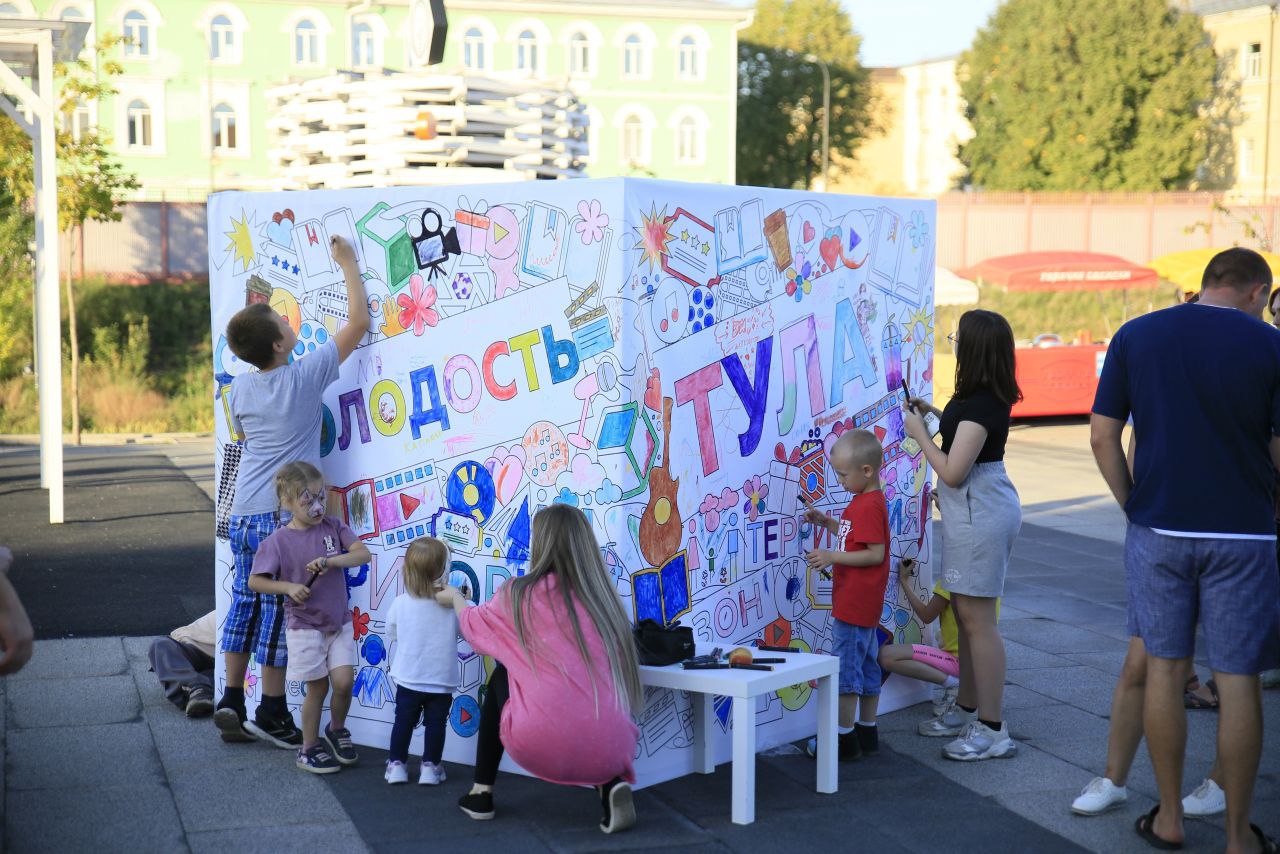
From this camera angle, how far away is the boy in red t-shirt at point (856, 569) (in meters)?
5.52

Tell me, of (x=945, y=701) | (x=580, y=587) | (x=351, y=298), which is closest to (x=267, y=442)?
(x=351, y=298)

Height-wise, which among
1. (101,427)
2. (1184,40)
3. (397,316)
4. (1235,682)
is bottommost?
(101,427)

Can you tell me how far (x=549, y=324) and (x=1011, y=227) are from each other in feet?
130

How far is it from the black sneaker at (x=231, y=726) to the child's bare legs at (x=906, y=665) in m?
2.71

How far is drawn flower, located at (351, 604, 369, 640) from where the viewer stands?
5.72m

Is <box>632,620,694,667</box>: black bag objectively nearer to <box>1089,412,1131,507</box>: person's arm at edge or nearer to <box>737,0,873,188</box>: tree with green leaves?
<box>1089,412,1131,507</box>: person's arm at edge

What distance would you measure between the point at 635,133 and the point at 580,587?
4848 centimetres

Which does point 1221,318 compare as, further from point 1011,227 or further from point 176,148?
point 176,148

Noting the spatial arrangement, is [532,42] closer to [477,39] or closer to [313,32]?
[477,39]

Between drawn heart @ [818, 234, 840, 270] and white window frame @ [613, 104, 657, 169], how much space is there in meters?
45.8

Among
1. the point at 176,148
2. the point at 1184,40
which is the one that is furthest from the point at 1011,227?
the point at 176,148

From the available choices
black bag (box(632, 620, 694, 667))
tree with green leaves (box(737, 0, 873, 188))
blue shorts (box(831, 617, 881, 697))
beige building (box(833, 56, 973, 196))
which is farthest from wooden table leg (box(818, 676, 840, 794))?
beige building (box(833, 56, 973, 196))

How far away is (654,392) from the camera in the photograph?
A: 5.08 m

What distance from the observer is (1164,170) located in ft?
171
